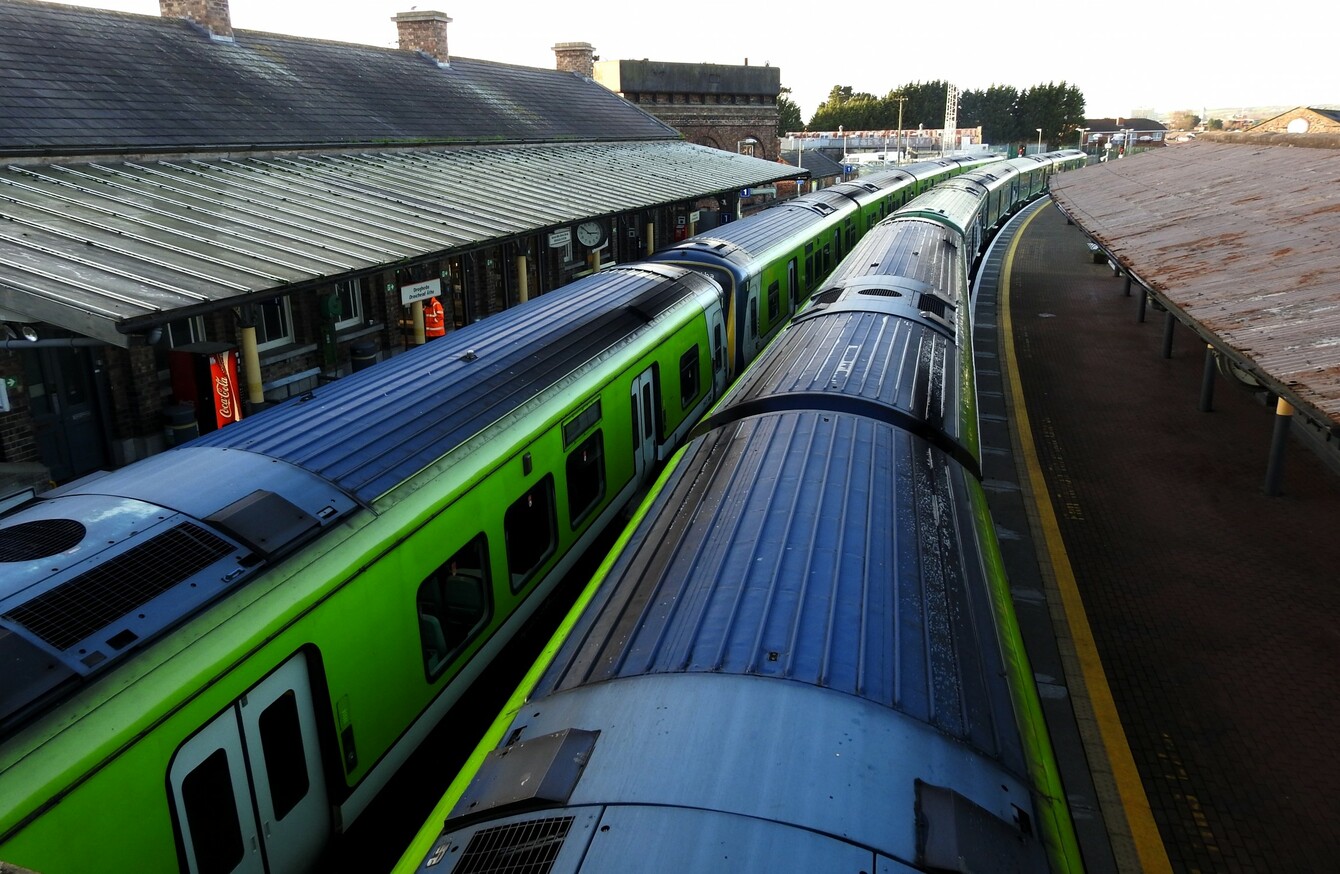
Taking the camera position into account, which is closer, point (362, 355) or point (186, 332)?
point (186, 332)

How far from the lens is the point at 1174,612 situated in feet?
27.2

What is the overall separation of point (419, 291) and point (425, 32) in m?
12.6

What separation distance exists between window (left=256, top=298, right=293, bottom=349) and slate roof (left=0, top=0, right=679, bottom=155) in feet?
8.72

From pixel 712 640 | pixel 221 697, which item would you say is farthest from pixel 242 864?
pixel 712 640

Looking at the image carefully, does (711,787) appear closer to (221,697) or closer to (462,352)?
(221,697)

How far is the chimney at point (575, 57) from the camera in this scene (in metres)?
31.9

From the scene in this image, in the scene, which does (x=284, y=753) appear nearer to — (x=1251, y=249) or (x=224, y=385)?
(x=224, y=385)

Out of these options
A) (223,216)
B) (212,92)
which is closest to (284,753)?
(223,216)

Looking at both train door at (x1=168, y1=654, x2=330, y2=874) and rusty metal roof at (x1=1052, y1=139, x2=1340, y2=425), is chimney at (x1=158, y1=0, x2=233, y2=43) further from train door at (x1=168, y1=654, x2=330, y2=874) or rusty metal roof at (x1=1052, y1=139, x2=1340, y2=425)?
train door at (x1=168, y1=654, x2=330, y2=874)

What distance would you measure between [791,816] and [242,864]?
2.76m

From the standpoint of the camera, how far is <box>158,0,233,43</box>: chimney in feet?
55.3

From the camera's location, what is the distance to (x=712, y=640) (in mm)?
3566

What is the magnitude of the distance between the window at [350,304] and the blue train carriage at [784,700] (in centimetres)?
1067

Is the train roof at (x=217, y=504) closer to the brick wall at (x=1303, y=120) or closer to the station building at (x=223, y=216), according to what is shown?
the station building at (x=223, y=216)
